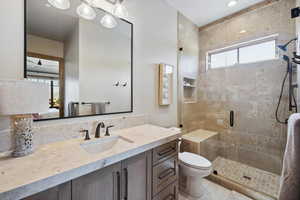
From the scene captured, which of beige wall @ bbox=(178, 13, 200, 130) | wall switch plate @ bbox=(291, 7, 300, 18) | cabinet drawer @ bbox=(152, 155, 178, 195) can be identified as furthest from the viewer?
beige wall @ bbox=(178, 13, 200, 130)

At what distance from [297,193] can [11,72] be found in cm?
190

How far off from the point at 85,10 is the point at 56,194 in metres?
1.48

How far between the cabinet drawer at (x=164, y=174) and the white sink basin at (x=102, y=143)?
37cm

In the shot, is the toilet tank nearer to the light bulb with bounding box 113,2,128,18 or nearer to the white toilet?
the white toilet

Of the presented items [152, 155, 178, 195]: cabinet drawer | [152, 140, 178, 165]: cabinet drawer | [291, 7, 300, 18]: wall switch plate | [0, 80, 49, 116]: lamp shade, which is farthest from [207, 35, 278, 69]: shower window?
[0, 80, 49, 116]: lamp shade

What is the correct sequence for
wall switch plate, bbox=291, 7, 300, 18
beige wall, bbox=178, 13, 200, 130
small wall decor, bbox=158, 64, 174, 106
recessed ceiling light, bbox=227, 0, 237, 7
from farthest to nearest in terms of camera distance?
beige wall, bbox=178, 13, 200, 130 < recessed ceiling light, bbox=227, 0, 237, 7 < small wall decor, bbox=158, 64, 174, 106 < wall switch plate, bbox=291, 7, 300, 18

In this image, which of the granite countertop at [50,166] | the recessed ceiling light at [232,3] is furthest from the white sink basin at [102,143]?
the recessed ceiling light at [232,3]

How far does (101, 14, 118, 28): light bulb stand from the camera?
137cm

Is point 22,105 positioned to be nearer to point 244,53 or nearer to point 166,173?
point 166,173

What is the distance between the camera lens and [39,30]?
3.40 feet

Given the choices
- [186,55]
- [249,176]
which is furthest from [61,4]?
[249,176]

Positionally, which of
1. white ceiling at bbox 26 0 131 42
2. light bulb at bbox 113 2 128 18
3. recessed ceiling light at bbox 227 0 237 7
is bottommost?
white ceiling at bbox 26 0 131 42

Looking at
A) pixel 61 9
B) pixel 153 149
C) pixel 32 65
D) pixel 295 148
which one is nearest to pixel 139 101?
pixel 153 149

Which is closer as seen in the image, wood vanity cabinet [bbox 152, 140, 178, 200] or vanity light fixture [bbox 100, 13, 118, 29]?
wood vanity cabinet [bbox 152, 140, 178, 200]
